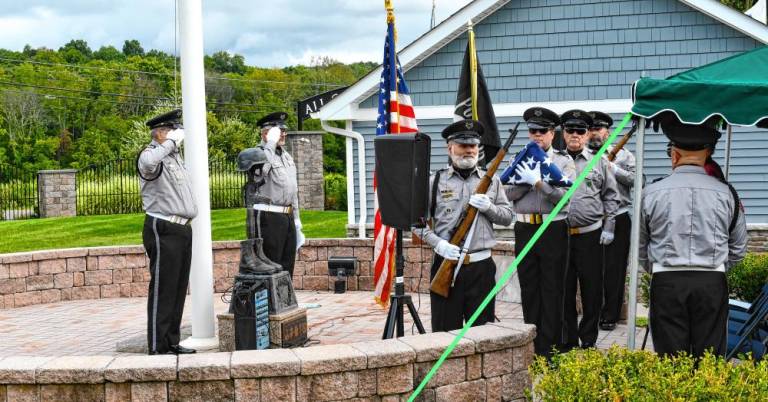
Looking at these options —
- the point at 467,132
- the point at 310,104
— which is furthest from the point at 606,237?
the point at 310,104

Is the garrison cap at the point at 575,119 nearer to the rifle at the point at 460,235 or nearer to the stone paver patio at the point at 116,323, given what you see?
the rifle at the point at 460,235

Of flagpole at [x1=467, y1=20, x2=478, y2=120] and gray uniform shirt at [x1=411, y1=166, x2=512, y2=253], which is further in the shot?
flagpole at [x1=467, y1=20, x2=478, y2=120]

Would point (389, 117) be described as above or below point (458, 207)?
above

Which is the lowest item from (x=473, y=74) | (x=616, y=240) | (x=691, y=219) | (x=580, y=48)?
(x=616, y=240)

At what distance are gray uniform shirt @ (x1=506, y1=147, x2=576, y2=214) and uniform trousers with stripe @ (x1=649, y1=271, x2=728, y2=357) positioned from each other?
1.68 metres

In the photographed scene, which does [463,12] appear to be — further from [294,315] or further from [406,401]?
[406,401]

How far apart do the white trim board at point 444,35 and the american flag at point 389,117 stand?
5.76 metres

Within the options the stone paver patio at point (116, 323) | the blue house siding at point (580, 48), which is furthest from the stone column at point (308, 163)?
the stone paver patio at point (116, 323)

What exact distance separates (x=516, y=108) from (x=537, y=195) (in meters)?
7.80

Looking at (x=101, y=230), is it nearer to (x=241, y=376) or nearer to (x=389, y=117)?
(x=389, y=117)

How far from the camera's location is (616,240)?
28.4 ft

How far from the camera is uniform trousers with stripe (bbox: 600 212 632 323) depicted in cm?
865

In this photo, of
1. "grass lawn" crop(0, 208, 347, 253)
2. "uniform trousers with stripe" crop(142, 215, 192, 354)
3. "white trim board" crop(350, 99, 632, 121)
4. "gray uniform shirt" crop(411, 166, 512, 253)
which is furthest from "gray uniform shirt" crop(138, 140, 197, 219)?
"grass lawn" crop(0, 208, 347, 253)

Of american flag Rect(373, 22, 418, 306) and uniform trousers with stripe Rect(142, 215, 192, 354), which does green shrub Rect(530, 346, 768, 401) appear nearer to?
uniform trousers with stripe Rect(142, 215, 192, 354)
